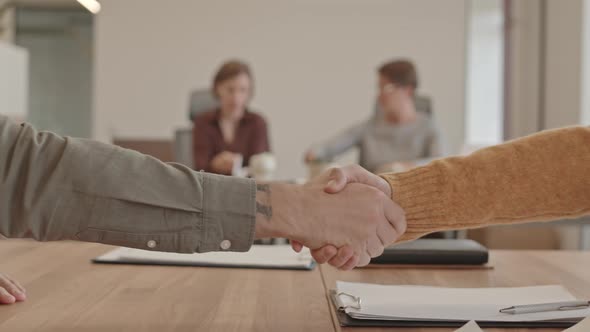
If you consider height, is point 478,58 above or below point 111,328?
above

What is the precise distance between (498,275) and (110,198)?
0.68 metres

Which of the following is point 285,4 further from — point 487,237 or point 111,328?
point 111,328

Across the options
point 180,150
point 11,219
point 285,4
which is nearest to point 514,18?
point 285,4

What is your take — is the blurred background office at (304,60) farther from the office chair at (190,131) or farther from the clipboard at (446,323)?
the clipboard at (446,323)

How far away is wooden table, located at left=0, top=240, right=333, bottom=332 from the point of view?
851mm

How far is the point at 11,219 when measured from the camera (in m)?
0.85

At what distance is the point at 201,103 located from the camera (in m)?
4.05

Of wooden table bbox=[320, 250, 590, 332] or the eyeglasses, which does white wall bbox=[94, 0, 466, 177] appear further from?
→ wooden table bbox=[320, 250, 590, 332]

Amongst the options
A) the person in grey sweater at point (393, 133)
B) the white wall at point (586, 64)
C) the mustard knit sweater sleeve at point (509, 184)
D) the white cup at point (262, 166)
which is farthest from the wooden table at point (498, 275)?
the white wall at point (586, 64)

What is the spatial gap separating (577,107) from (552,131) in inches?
143

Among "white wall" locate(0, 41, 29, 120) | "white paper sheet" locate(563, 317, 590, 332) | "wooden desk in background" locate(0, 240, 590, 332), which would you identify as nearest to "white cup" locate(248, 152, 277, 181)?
"wooden desk in background" locate(0, 240, 590, 332)

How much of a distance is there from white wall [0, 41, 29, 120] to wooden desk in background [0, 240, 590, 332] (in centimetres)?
313

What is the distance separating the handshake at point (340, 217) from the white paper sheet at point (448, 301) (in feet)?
0.25

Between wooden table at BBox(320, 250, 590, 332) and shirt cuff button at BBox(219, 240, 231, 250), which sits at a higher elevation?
shirt cuff button at BBox(219, 240, 231, 250)
